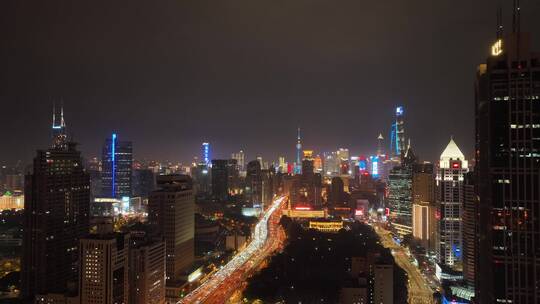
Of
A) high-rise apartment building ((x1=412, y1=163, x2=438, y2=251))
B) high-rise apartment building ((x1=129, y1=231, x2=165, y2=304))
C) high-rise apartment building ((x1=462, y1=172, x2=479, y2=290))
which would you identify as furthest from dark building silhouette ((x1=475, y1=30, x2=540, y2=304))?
high-rise apartment building ((x1=412, y1=163, x2=438, y2=251))

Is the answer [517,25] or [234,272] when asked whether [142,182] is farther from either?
[517,25]

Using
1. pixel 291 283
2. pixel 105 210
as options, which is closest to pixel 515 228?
pixel 291 283

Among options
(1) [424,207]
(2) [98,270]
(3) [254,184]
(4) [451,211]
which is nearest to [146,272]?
(2) [98,270]

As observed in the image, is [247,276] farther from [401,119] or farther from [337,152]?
[337,152]

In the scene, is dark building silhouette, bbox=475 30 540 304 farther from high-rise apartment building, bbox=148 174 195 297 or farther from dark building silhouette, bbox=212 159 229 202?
dark building silhouette, bbox=212 159 229 202

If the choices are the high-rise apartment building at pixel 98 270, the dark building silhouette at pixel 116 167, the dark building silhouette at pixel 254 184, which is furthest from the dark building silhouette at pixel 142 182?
the high-rise apartment building at pixel 98 270

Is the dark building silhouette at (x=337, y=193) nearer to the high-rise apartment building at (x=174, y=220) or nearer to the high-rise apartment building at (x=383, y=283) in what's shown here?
the high-rise apartment building at (x=174, y=220)
